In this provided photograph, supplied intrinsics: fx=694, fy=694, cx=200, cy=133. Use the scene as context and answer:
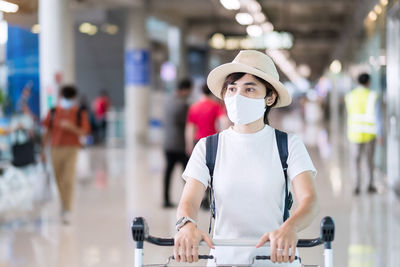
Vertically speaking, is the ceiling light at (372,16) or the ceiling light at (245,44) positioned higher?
the ceiling light at (245,44)

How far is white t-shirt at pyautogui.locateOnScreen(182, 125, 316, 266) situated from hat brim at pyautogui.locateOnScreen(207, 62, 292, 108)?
0.18 meters

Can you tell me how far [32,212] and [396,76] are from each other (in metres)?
5.26

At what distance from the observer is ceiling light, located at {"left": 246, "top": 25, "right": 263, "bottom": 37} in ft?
61.0

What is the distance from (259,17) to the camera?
696 inches

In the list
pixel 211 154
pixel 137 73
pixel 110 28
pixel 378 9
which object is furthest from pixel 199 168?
pixel 110 28

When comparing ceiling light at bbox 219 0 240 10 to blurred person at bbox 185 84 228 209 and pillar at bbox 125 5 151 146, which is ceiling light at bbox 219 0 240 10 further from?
blurred person at bbox 185 84 228 209

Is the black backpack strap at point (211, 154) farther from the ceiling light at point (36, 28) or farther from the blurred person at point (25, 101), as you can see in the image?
the ceiling light at point (36, 28)

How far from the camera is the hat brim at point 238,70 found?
2273mm

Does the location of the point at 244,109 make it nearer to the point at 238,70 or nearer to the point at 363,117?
the point at 238,70

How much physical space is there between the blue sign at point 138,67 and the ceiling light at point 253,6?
14.9 ft

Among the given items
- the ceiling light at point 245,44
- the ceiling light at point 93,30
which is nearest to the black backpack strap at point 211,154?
the ceiling light at point 245,44

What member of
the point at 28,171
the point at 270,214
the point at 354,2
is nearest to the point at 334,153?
the point at 354,2

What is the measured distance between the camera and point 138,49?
1998 cm

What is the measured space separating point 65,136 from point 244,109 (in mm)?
5435
